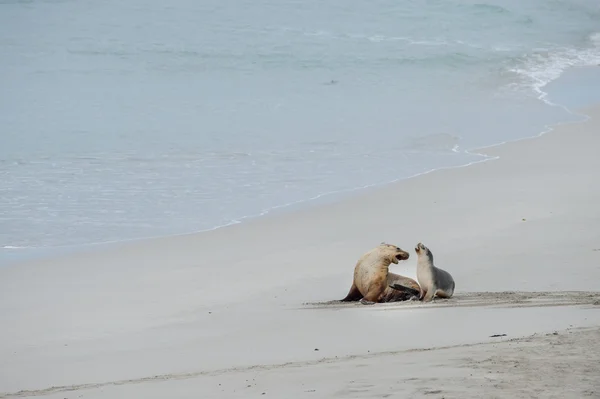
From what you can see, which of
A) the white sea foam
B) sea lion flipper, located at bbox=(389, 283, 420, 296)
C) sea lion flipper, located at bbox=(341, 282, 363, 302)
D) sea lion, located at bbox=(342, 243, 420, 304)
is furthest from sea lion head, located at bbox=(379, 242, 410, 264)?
the white sea foam

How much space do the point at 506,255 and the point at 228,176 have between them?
445 centimetres

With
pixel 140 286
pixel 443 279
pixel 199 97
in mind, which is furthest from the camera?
pixel 199 97

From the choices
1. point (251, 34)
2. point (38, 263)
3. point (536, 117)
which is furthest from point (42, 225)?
point (251, 34)

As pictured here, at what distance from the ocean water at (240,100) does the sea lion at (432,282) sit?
3224 mm

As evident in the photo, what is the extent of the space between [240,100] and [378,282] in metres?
10.7

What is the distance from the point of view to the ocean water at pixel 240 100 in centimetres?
1076

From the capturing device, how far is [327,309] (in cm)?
664

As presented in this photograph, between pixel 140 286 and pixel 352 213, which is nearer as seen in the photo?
pixel 140 286

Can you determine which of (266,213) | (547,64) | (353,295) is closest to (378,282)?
(353,295)

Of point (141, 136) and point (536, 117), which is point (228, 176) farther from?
point (536, 117)

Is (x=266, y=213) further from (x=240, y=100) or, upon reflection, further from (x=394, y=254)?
(x=240, y=100)

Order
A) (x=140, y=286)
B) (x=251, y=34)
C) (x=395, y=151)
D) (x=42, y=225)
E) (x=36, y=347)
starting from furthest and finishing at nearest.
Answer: (x=251, y=34)
(x=395, y=151)
(x=42, y=225)
(x=140, y=286)
(x=36, y=347)

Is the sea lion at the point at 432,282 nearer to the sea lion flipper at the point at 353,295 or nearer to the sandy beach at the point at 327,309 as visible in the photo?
the sandy beach at the point at 327,309

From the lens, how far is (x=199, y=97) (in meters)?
17.9
